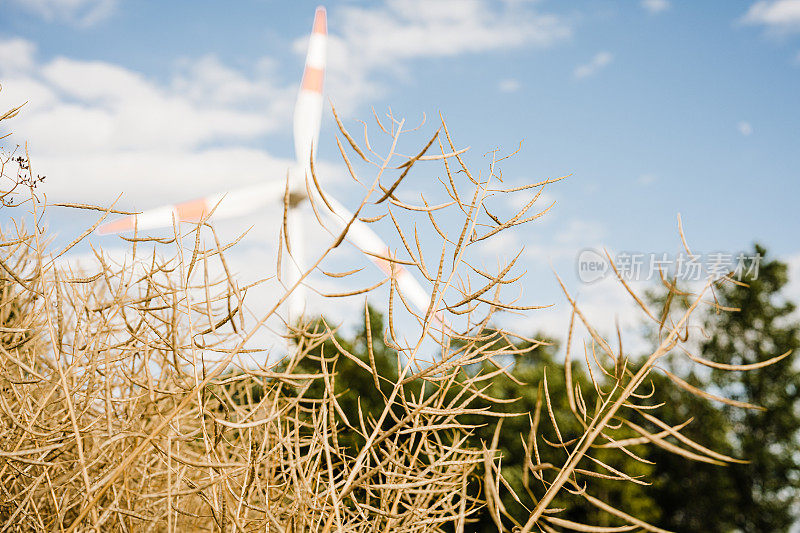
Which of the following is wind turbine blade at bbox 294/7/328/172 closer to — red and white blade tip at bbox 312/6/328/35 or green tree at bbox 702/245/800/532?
red and white blade tip at bbox 312/6/328/35

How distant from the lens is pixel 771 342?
22734 millimetres

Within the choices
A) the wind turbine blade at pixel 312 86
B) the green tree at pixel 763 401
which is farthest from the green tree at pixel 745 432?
the wind turbine blade at pixel 312 86

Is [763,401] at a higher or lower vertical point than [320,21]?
lower

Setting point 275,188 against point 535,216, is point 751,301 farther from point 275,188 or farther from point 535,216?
point 535,216

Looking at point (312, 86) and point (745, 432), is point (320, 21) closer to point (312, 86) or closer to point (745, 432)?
point (312, 86)

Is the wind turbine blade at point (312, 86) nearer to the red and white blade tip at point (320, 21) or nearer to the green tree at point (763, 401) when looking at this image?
the red and white blade tip at point (320, 21)

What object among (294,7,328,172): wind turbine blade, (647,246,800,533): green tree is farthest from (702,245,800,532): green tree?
(294,7,328,172): wind turbine blade

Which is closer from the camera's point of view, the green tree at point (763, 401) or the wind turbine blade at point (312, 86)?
the wind turbine blade at point (312, 86)

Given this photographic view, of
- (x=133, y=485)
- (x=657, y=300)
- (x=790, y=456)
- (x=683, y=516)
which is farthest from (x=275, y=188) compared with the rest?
(x=790, y=456)

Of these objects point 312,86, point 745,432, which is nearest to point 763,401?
point 745,432

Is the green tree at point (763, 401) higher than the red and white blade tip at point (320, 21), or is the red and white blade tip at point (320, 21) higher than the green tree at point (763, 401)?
the red and white blade tip at point (320, 21)

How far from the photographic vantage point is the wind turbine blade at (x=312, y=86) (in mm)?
10969

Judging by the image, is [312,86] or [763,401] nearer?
[312,86]

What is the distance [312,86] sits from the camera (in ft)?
37.0
